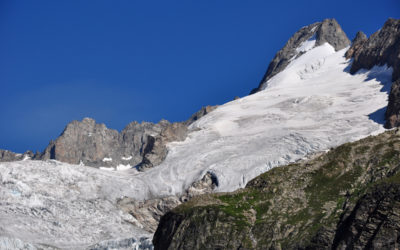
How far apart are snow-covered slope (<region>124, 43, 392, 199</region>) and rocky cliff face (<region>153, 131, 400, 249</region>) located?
8578 centimetres

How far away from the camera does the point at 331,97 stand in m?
177

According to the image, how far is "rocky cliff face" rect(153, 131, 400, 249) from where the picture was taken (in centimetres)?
3105

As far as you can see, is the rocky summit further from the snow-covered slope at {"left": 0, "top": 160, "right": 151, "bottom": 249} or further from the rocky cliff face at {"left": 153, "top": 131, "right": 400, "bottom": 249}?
the snow-covered slope at {"left": 0, "top": 160, "right": 151, "bottom": 249}

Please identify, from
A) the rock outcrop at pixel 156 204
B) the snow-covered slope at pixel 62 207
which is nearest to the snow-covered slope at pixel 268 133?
the rock outcrop at pixel 156 204

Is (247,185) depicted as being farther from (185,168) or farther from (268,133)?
(268,133)

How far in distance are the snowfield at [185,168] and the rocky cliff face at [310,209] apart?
7140cm

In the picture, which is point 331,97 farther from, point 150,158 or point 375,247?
point 375,247

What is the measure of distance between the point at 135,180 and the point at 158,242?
103 meters

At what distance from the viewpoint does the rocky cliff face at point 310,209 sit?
102 ft

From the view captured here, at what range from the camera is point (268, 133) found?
153 meters

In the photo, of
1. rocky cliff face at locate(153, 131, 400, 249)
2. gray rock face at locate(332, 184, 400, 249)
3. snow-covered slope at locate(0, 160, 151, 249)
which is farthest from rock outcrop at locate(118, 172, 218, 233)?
gray rock face at locate(332, 184, 400, 249)

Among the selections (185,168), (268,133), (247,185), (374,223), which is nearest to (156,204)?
(185,168)

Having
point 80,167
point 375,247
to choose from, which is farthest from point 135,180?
point 375,247

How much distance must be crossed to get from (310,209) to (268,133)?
116974 millimetres
